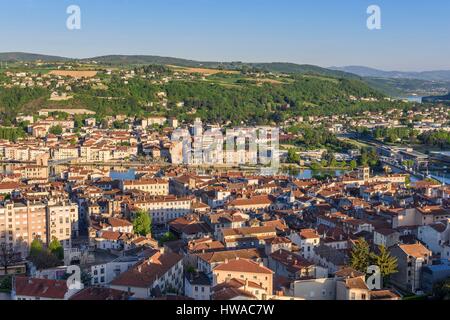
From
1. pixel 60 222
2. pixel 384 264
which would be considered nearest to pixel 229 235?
pixel 384 264

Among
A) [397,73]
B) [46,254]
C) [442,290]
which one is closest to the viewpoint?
[442,290]

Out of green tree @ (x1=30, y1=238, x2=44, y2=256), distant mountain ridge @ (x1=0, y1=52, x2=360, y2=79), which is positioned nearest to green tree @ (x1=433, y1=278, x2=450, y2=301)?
green tree @ (x1=30, y1=238, x2=44, y2=256)

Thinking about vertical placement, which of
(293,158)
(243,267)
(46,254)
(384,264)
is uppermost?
(243,267)

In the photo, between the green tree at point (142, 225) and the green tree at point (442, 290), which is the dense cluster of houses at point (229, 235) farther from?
the green tree at point (442, 290)

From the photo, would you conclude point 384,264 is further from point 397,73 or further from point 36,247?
point 397,73

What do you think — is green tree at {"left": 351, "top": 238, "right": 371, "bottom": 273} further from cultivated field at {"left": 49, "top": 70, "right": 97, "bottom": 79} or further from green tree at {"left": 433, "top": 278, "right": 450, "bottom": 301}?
cultivated field at {"left": 49, "top": 70, "right": 97, "bottom": 79}

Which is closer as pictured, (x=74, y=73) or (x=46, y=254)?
(x=46, y=254)

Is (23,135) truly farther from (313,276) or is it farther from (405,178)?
(313,276)
